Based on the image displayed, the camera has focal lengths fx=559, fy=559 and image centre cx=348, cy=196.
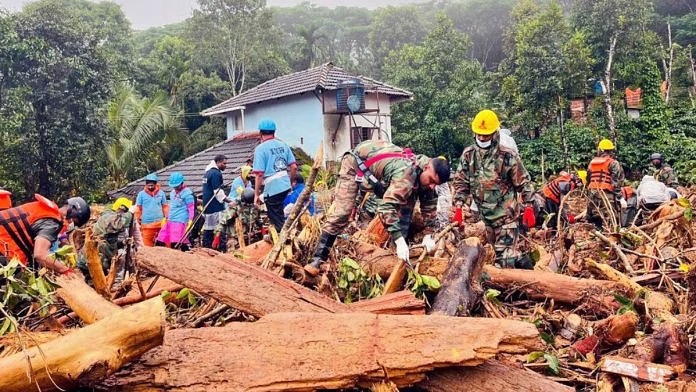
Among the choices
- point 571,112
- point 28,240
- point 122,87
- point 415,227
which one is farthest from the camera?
point 571,112

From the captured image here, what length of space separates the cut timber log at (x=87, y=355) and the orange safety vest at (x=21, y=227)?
70.6 inches

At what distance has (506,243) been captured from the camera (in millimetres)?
5336

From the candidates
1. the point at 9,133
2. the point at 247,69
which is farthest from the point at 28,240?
the point at 247,69

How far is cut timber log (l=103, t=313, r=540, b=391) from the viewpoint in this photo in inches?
108

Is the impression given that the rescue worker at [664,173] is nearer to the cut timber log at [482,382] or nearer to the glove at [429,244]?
the glove at [429,244]

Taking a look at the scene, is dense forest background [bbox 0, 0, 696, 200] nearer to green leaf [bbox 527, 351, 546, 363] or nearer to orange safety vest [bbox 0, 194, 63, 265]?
green leaf [bbox 527, 351, 546, 363]

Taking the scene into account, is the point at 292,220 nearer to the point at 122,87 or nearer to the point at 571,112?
the point at 122,87

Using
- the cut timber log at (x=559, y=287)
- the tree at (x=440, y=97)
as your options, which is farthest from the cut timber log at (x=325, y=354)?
the tree at (x=440, y=97)

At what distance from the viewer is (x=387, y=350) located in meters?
2.83

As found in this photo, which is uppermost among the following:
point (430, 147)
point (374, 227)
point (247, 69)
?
→ point (247, 69)

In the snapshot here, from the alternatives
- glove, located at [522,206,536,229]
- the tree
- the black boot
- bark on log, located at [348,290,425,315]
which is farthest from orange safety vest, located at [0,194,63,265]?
the tree

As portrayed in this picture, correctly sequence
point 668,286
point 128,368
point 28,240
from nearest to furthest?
point 128,368 < point 28,240 < point 668,286

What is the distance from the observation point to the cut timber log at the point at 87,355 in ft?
8.25

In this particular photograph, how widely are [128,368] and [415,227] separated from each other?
3020mm
